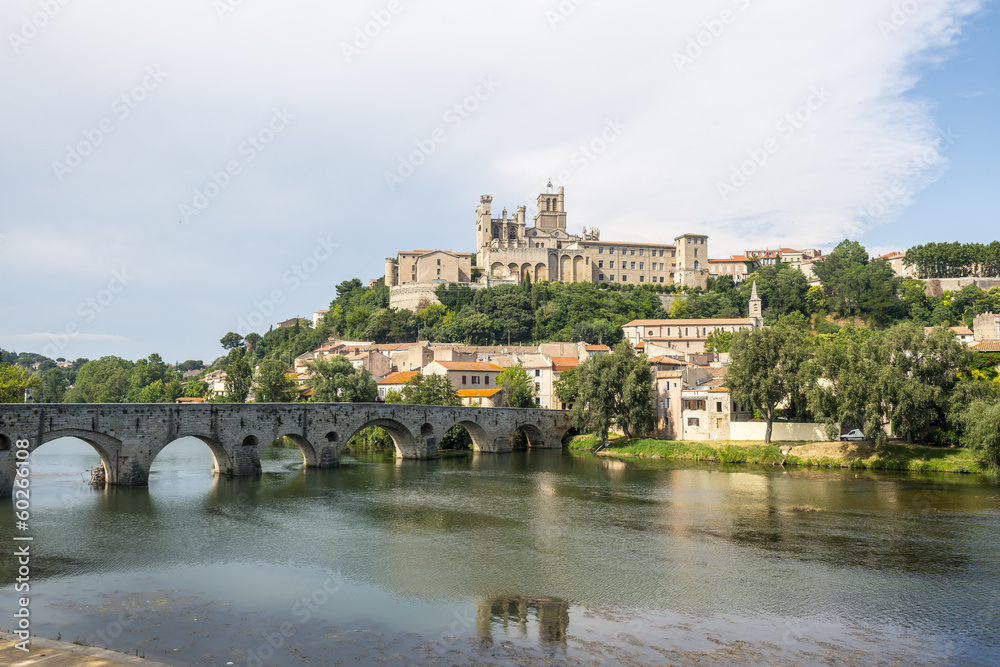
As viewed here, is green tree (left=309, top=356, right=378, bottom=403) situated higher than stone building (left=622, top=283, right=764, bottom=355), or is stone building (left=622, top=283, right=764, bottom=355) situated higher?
stone building (left=622, top=283, right=764, bottom=355)

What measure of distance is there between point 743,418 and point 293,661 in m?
41.1

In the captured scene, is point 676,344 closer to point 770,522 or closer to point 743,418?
point 743,418

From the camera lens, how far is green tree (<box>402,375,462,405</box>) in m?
54.9

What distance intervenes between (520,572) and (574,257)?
9793 cm

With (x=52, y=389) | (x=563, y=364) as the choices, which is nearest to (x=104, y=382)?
(x=52, y=389)

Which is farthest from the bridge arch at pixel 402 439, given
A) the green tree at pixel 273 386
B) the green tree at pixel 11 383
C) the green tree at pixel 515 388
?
→ the green tree at pixel 11 383

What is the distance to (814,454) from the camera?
41.9 m

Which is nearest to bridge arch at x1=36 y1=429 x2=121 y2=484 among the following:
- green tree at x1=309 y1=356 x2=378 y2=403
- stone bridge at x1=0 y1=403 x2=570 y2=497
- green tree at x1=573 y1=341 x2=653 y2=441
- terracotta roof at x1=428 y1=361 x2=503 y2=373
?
stone bridge at x1=0 y1=403 x2=570 y2=497

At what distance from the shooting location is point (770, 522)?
25969mm

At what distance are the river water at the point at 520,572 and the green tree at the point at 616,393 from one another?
14.1 metres

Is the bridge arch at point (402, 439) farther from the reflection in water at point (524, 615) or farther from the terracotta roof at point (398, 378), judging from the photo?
the reflection in water at point (524, 615)

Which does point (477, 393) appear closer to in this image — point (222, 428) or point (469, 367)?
point (469, 367)

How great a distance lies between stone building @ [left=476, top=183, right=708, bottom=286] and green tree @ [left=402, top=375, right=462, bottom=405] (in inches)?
2180

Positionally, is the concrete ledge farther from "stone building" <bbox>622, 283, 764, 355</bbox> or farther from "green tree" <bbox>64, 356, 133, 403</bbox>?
"green tree" <bbox>64, 356, 133, 403</bbox>
